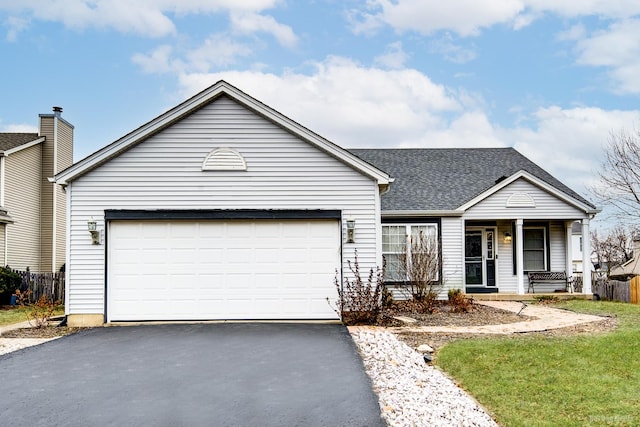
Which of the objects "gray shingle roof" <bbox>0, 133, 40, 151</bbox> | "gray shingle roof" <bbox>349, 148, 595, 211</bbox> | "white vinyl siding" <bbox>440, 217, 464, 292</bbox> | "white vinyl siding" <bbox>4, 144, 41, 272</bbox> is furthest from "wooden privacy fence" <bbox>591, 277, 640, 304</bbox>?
"gray shingle roof" <bbox>0, 133, 40, 151</bbox>

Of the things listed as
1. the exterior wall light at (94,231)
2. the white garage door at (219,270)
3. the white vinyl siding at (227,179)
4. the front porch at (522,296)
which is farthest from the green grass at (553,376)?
the front porch at (522,296)

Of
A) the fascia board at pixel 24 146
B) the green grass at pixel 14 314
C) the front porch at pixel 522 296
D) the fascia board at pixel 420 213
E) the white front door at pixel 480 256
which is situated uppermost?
the fascia board at pixel 24 146

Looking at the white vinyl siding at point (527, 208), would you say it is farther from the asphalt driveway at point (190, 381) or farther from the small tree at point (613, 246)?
the small tree at point (613, 246)

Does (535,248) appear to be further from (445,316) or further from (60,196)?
(60,196)

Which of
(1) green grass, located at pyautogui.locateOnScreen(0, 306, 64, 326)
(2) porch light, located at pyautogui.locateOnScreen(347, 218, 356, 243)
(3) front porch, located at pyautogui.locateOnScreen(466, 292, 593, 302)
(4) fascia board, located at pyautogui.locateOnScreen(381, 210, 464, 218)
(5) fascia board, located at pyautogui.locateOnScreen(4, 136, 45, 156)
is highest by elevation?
(5) fascia board, located at pyautogui.locateOnScreen(4, 136, 45, 156)

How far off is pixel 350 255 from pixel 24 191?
668 inches

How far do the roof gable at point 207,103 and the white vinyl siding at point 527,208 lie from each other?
7.30 m

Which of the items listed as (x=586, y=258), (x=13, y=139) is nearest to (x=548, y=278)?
(x=586, y=258)

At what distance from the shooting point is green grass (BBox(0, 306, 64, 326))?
14.6m

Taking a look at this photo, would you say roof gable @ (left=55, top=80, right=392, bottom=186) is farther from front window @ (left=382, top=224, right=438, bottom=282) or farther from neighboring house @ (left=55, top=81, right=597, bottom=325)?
front window @ (left=382, top=224, right=438, bottom=282)

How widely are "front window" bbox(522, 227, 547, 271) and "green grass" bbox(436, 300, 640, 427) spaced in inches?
368

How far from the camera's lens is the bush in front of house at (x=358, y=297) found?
12.1 m

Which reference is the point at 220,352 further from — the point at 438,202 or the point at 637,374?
the point at 438,202

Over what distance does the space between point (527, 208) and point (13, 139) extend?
824 inches
